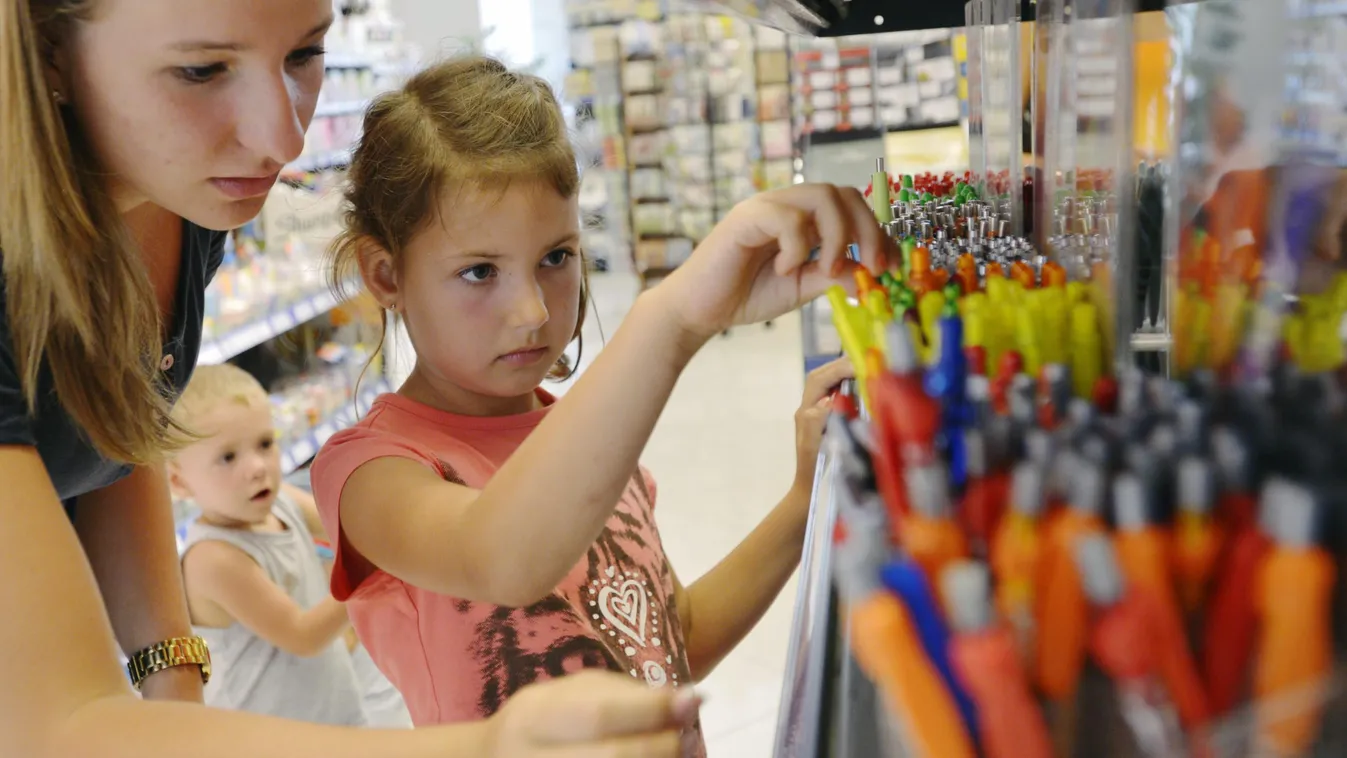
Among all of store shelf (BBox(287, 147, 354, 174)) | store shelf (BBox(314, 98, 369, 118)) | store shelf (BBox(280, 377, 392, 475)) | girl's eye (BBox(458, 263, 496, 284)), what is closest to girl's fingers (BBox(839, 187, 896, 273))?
girl's eye (BBox(458, 263, 496, 284))

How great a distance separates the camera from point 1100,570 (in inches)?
12.9

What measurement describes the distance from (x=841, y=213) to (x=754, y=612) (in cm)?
63

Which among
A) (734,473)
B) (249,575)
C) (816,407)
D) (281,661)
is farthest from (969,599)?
(734,473)

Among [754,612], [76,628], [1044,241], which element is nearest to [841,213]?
[1044,241]

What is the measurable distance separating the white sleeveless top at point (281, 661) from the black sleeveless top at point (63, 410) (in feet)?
2.91

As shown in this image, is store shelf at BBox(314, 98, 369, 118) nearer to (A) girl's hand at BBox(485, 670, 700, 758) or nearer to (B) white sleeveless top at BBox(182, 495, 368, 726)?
(B) white sleeveless top at BBox(182, 495, 368, 726)

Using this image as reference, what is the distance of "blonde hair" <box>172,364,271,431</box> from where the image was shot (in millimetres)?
1988

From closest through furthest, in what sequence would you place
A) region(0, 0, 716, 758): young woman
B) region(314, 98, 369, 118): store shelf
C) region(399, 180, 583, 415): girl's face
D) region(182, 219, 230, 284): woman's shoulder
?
region(0, 0, 716, 758): young woman
region(399, 180, 583, 415): girl's face
region(182, 219, 230, 284): woman's shoulder
region(314, 98, 369, 118): store shelf

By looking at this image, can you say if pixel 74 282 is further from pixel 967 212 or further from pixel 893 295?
pixel 967 212

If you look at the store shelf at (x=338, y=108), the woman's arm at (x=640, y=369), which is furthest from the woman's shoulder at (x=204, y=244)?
the store shelf at (x=338, y=108)

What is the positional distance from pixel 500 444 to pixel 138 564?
17.9 inches

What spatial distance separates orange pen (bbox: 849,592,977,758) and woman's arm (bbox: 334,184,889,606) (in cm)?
34

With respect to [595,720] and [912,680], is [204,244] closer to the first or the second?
[595,720]

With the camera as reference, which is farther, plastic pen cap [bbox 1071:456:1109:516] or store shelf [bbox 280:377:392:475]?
store shelf [bbox 280:377:392:475]
